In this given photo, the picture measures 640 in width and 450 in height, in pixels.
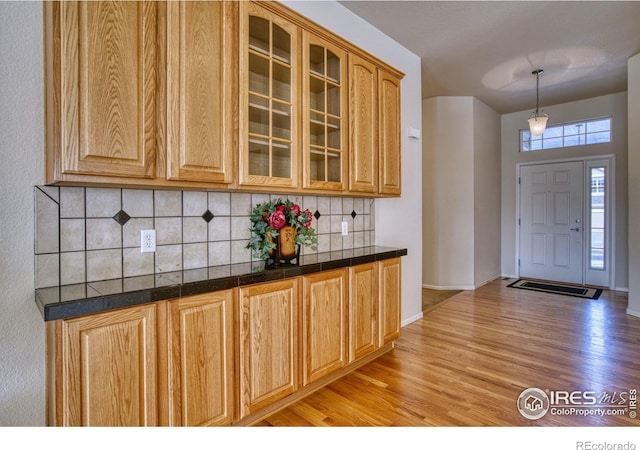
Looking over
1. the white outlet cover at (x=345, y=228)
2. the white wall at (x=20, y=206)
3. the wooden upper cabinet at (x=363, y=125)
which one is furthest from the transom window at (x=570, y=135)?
the white wall at (x=20, y=206)

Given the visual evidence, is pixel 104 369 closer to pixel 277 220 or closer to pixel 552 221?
pixel 277 220

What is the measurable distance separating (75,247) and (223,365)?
90 centimetres

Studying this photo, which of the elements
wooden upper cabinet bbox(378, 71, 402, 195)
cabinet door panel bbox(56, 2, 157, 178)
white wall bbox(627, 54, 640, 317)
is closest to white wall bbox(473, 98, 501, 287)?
white wall bbox(627, 54, 640, 317)

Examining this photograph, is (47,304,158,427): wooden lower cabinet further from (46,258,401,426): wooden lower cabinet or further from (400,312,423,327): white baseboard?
(400,312,423,327): white baseboard

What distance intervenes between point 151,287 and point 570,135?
6.48 metres

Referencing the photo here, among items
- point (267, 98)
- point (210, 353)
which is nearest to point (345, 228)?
point (267, 98)

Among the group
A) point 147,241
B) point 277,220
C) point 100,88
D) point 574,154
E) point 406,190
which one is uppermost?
point 574,154

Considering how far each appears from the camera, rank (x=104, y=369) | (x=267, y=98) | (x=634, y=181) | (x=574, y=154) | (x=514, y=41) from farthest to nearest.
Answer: (x=574, y=154) → (x=634, y=181) → (x=514, y=41) → (x=267, y=98) → (x=104, y=369)

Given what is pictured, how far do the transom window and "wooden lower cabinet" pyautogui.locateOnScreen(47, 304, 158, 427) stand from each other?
644cm

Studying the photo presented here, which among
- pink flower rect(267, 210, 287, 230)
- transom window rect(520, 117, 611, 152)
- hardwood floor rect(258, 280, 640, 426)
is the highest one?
transom window rect(520, 117, 611, 152)

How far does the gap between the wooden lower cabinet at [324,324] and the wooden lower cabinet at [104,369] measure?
906 mm

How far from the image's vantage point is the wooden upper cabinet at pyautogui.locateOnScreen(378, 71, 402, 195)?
2.84 m

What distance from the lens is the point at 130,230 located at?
5.66 feet
